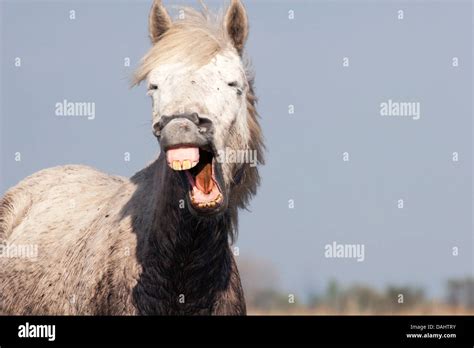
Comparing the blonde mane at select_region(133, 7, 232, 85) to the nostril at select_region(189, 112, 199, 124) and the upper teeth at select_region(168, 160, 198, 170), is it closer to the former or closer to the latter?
the nostril at select_region(189, 112, 199, 124)

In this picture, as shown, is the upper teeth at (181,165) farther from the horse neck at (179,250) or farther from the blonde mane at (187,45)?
the blonde mane at (187,45)

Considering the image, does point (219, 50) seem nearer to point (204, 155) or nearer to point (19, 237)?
point (204, 155)

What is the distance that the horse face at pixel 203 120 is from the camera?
904 cm

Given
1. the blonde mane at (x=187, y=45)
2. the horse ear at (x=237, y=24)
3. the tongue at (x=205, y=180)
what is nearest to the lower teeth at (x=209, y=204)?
the tongue at (x=205, y=180)

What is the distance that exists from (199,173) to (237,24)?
1650 mm

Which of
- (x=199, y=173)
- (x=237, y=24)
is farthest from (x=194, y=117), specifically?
(x=237, y=24)

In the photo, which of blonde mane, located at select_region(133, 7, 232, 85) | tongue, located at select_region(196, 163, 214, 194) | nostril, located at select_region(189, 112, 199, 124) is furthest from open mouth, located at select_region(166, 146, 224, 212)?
blonde mane, located at select_region(133, 7, 232, 85)

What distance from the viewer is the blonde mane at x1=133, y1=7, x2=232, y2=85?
980 centimetres

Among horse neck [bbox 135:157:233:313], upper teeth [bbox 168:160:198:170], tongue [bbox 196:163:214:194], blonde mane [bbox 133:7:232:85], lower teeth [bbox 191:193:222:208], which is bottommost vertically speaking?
horse neck [bbox 135:157:233:313]

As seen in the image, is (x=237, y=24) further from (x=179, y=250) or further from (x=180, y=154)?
(x=179, y=250)

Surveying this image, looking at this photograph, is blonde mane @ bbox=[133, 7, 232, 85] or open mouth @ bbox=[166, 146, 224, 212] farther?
blonde mane @ bbox=[133, 7, 232, 85]

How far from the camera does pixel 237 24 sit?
1033cm

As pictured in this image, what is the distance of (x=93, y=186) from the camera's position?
42.0ft
